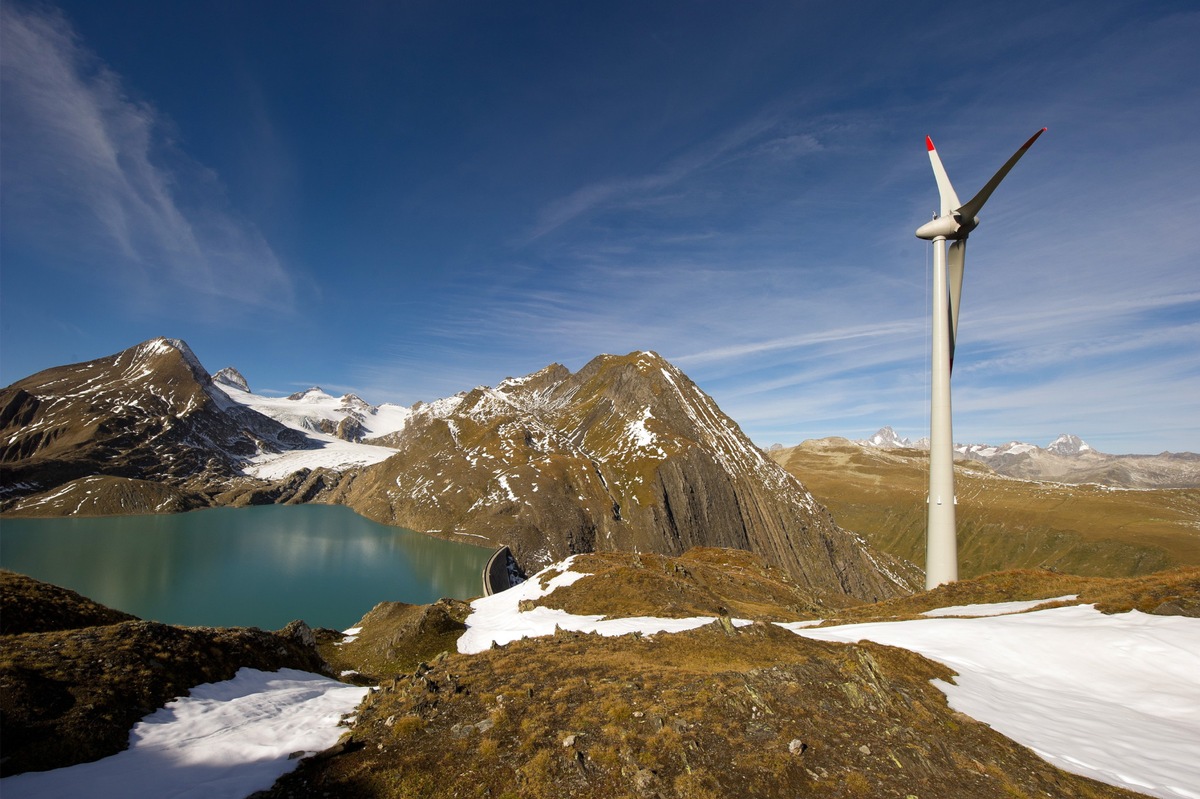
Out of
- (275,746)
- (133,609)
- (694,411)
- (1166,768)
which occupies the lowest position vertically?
(133,609)

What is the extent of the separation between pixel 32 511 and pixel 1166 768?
268 meters

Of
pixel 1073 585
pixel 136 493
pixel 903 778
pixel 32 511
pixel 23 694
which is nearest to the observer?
pixel 903 778

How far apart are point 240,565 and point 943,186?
14214 centimetres

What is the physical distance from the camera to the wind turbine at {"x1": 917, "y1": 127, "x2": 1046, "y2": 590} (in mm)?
31891

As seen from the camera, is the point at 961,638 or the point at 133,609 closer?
the point at 961,638

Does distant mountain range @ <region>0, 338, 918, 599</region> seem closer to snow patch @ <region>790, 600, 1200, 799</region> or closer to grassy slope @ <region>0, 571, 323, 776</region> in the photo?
snow patch @ <region>790, 600, 1200, 799</region>

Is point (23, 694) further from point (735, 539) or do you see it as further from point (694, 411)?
point (694, 411)

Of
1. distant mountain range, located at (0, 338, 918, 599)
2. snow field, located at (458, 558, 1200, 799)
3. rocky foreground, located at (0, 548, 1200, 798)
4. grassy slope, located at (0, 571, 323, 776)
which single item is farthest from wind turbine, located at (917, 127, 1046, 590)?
distant mountain range, located at (0, 338, 918, 599)

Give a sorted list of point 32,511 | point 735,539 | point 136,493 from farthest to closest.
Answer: point 136,493
point 32,511
point 735,539

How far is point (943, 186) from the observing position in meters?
35.4

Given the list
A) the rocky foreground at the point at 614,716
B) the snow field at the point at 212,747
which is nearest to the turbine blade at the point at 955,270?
the rocky foreground at the point at 614,716

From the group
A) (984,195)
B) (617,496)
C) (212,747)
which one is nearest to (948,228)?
(984,195)

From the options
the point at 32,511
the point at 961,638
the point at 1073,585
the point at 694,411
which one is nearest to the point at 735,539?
the point at 694,411

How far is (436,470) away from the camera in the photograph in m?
188
